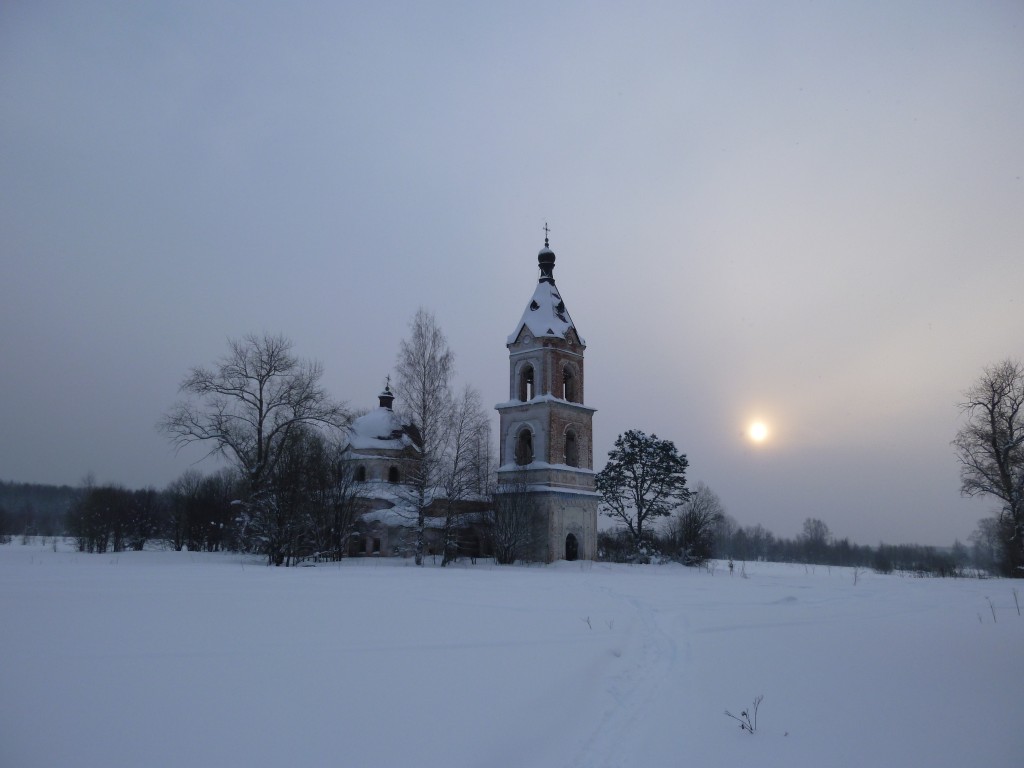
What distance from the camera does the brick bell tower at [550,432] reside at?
3091 centimetres

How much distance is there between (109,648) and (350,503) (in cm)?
2249

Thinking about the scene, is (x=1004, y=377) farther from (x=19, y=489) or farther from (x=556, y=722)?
(x=19, y=489)

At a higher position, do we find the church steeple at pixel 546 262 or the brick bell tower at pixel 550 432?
the church steeple at pixel 546 262

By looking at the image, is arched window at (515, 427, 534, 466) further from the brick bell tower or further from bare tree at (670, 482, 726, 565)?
bare tree at (670, 482, 726, 565)

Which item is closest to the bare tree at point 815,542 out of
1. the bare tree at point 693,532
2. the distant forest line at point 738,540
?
the distant forest line at point 738,540

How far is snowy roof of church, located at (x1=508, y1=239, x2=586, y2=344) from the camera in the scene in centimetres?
3353

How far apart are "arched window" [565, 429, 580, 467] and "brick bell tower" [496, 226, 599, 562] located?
52mm

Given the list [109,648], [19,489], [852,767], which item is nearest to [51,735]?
[109,648]

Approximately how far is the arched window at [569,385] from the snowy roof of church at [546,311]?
1.83 m

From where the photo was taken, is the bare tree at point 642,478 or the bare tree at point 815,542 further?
the bare tree at point 815,542

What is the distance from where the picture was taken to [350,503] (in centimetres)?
2747

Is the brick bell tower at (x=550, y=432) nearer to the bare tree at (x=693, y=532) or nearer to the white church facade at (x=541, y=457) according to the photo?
the white church facade at (x=541, y=457)

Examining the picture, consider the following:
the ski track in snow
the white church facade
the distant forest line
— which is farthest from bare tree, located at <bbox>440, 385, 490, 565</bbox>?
the distant forest line

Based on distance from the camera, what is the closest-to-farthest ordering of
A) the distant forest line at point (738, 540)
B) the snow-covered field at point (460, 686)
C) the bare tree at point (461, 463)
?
the snow-covered field at point (460, 686)
the bare tree at point (461, 463)
the distant forest line at point (738, 540)
